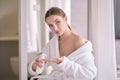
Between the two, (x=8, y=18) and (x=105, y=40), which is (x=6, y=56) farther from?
(x=105, y=40)

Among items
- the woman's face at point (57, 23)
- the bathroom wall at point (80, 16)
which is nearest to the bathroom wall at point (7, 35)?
the bathroom wall at point (80, 16)

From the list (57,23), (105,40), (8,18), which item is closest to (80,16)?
(105,40)

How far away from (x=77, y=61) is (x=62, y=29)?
0.22 m

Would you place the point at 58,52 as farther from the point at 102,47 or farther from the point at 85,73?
the point at 102,47

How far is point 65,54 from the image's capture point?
3.84 ft

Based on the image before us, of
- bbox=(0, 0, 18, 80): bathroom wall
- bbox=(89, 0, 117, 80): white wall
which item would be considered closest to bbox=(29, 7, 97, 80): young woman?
bbox=(0, 0, 18, 80): bathroom wall

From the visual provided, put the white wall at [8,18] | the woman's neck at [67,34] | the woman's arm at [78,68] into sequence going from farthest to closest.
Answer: the white wall at [8,18] < the woman's neck at [67,34] < the woman's arm at [78,68]

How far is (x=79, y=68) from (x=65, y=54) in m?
0.17

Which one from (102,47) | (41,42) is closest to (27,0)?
(41,42)

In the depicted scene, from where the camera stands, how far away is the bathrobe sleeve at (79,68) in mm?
1028

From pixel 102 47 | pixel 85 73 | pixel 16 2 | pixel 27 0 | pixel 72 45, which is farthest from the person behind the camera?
pixel 102 47

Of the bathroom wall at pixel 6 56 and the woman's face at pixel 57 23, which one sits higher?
the woman's face at pixel 57 23

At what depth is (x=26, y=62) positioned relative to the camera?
1.58 metres

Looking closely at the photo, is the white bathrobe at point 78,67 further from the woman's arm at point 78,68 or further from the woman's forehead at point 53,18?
the woman's forehead at point 53,18
